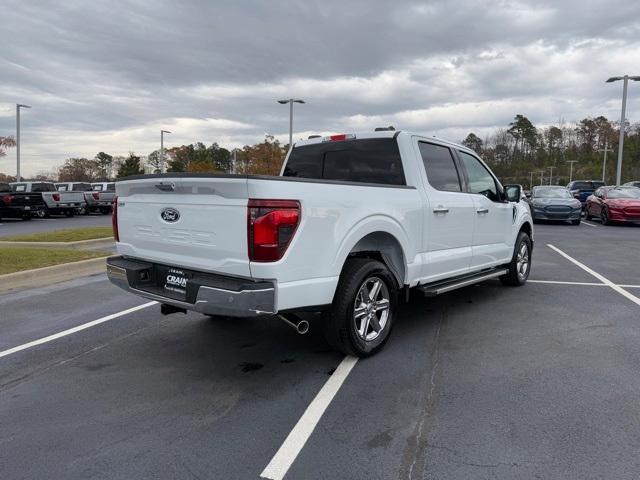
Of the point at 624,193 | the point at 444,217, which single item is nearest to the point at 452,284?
the point at 444,217

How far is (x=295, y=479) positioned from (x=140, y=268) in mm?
2349

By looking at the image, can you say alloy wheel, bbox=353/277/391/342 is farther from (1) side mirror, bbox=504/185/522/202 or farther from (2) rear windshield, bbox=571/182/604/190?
(2) rear windshield, bbox=571/182/604/190

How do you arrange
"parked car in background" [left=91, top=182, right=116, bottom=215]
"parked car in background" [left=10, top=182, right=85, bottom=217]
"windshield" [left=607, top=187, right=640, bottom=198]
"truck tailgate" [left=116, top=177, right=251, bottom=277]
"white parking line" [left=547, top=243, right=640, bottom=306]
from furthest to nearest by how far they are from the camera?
"parked car in background" [left=91, top=182, right=116, bottom=215] < "parked car in background" [left=10, top=182, right=85, bottom=217] < "windshield" [left=607, top=187, right=640, bottom=198] < "white parking line" [left=547, top=243, right=640, bottom=306] < "truck tailgate" [left=116, top=177, right=251, bottom=277]

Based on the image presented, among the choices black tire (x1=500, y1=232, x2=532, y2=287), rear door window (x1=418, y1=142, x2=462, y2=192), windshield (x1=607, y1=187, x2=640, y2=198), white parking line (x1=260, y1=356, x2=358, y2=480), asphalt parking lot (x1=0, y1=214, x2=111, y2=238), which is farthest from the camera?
windshield (x1=607, y1=187, x2=640, y2=198)

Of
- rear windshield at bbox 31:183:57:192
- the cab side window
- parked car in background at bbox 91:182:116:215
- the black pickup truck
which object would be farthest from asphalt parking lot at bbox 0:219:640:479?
parked car in background at bbox 91:182:116:215

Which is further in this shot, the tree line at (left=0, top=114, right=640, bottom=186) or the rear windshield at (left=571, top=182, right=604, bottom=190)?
the tree line at (left=0, top=114, right=640, bottom=186)

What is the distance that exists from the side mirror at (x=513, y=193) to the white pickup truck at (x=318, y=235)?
1.10m

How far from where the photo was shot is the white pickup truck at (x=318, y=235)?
3.53 meters

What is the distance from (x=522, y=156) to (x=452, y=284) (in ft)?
323

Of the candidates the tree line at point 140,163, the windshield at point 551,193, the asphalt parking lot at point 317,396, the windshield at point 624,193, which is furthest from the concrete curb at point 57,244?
the tree line at point 140,163

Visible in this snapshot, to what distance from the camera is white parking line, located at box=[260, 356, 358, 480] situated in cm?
276

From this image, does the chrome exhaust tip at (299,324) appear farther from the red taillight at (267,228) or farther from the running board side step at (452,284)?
the running board side step at (452,284)

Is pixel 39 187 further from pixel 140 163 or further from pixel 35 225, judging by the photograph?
pixel 140 163

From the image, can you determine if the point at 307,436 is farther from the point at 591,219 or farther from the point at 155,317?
the point at 591,219
